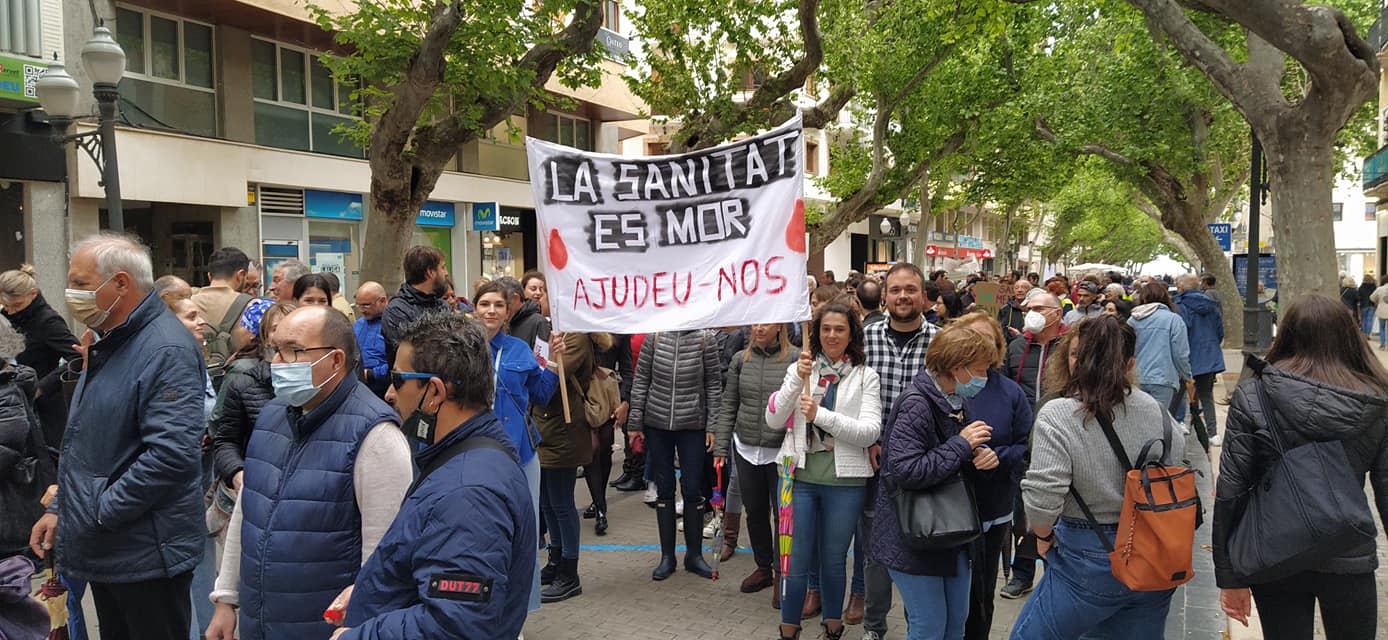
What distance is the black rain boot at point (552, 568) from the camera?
610cm

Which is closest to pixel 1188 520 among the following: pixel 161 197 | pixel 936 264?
pixel 161 197

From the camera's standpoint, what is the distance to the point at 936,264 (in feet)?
174

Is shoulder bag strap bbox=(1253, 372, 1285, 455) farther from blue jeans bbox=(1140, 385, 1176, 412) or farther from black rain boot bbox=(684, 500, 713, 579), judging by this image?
blue jeans bbox=(1140, 385, 1176, 412)

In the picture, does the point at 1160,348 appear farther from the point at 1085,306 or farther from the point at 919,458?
the point at 919,458

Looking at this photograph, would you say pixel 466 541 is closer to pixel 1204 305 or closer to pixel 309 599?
pixel 309 599

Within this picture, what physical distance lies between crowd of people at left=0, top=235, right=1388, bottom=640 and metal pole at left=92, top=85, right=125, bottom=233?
358 centimetres

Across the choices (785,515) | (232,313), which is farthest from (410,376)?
(232,313)

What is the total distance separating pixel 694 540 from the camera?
20.7ft

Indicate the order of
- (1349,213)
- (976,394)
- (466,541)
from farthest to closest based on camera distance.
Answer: (1349,213)
(976,394)
(466,541)

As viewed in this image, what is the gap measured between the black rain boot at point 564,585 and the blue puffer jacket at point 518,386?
0.97 m

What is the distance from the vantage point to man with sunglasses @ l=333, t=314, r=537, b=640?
2.14 m

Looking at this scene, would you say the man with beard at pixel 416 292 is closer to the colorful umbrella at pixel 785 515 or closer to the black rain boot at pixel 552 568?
the black rain boot at pixel 552 568

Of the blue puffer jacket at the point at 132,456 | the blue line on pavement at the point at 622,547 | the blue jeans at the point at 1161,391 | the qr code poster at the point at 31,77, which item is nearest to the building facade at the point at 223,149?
the qr code poster at the point at 31,77

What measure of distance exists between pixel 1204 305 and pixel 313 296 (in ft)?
31.8
